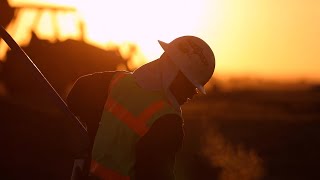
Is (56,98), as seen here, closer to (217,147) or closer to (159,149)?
(159,149)

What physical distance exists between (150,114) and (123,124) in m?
0.23

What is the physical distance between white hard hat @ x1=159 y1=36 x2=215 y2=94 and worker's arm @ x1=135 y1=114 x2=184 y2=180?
368 mm

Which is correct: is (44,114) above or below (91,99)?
below

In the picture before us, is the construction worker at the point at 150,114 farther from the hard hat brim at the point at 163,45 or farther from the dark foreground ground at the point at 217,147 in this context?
the dark foreground ground at the point at 217,147

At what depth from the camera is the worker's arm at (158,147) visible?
463 cm

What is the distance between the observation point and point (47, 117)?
22.8m

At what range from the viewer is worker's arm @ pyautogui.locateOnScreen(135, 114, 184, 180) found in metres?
4.63

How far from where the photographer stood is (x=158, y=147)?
4617 millimetres

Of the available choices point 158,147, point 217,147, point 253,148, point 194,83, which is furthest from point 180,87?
point 253,148

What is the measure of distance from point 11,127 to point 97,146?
14980 mm

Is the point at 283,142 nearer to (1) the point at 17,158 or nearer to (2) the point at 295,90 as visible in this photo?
(1) the point at 17,158

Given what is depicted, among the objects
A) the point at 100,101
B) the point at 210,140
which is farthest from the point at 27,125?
the point at 100,101

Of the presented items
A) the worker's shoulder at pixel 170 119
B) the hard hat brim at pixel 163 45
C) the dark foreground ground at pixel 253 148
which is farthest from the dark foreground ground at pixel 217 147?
the worker's shoulder at pixel 170 119

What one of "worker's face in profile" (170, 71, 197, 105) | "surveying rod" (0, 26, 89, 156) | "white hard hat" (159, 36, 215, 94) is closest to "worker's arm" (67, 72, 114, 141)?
"surveying rod" (0, 26, 89, 156)
